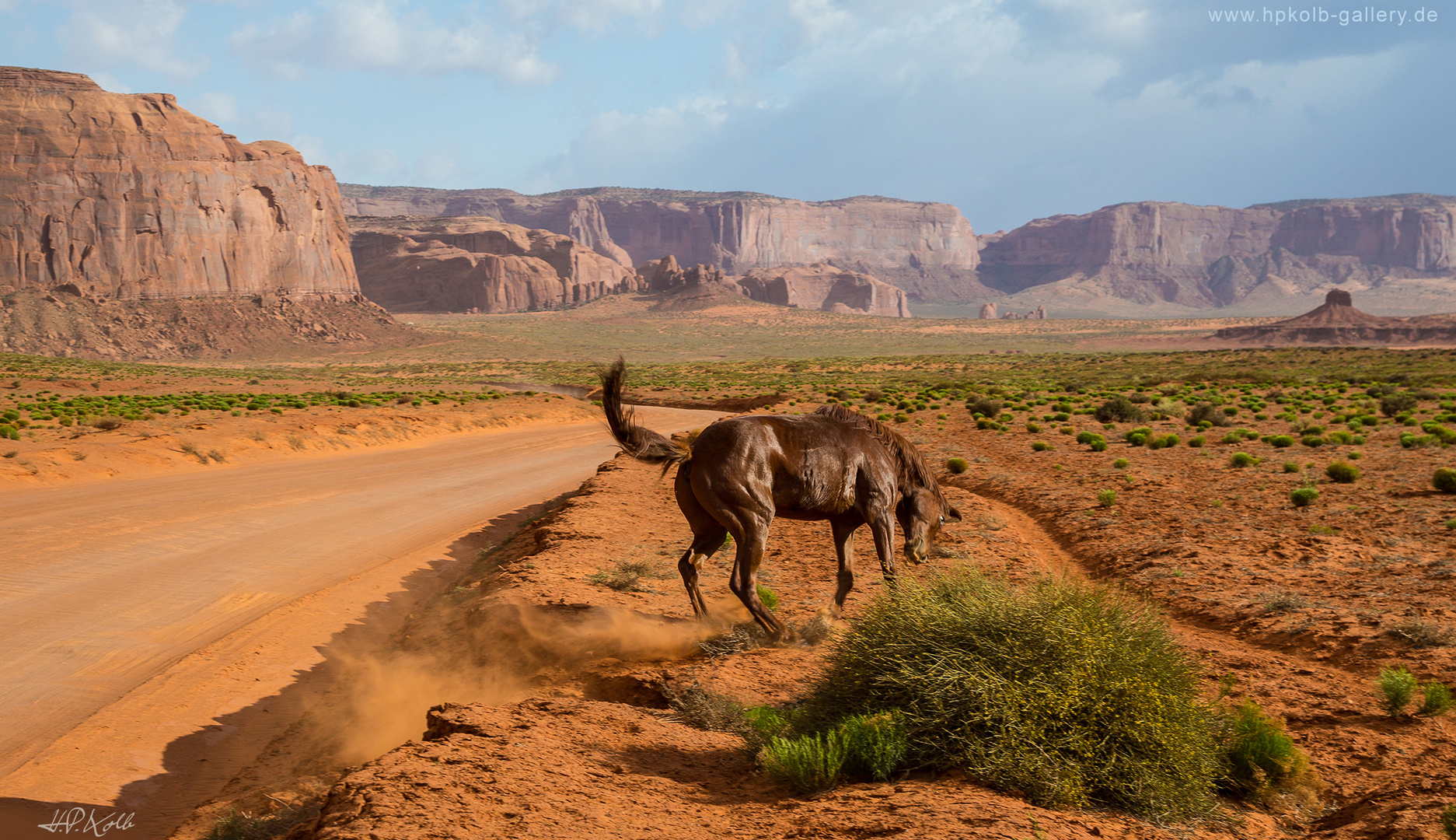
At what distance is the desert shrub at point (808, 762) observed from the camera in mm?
4805

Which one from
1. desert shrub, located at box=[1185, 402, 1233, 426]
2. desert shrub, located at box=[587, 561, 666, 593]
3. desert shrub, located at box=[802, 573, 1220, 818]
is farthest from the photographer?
desert shrub, located at box=[1185, 402, 1233, 426]

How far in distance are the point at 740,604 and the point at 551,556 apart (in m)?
3.23

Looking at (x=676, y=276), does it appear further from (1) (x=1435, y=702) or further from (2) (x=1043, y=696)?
(2) (x=1043, y=696)

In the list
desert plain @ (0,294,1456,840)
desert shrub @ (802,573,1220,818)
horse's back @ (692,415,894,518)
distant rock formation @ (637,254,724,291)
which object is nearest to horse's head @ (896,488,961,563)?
horse's back @ (692,415,894,518)

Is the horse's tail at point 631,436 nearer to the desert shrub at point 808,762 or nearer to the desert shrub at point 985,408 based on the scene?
the desert shrub at point 808,762

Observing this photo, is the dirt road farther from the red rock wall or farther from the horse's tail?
the red rock wall

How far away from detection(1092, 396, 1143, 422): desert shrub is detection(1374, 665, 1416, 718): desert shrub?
25778 millimetres

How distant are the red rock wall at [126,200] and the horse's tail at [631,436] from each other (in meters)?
139

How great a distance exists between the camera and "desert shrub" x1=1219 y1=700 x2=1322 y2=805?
5.27 meters

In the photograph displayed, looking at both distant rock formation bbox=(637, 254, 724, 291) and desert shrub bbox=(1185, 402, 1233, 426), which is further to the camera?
distant rock formation bbox=(637, 254, 724, 291)

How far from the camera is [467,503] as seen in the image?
18.3m

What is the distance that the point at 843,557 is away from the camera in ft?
28.9

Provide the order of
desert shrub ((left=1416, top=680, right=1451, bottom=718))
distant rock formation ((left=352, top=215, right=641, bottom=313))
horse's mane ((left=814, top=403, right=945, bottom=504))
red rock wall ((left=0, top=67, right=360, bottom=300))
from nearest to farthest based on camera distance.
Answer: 1. desert shrub ((left=1416, top=680, right=1451, bottom=718))
2. horse's mane ((left=814, top=403, right=945, bottom=504))
3. red rock wall ((left=0, top=67, right=360, bottom=300))
4. distant rock formation ((left=352, top=215, right=641, bottom=313))
